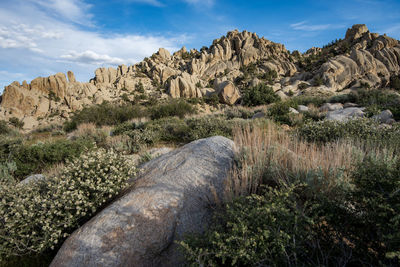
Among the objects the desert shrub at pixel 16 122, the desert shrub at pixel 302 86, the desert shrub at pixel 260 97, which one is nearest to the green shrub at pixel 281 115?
the desert shrub at pixel 260 97

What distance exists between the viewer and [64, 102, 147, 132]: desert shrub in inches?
690

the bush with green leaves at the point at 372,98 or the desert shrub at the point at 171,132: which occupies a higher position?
the bush with green leaves at the point at 372,98

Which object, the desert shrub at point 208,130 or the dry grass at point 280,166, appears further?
the desert shrub at point 208,130

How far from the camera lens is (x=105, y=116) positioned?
18172mm

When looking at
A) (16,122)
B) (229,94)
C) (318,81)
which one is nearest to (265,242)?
(229,94)

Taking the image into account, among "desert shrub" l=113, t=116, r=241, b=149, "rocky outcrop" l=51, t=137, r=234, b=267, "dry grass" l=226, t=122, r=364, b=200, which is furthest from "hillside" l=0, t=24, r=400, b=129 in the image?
"rocky outcrop" l=51, t=137, r=234, b=267

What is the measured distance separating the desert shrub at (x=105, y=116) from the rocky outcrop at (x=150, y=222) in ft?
51.5

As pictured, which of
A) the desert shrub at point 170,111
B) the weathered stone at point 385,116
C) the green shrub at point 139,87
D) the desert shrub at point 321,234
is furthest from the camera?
the green shrub at point 139,87

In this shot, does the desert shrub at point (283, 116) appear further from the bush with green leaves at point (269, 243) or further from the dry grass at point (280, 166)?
the bush with green leaves at point (269, 243)

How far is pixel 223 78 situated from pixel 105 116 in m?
41.5

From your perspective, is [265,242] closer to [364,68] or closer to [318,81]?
[318,81]

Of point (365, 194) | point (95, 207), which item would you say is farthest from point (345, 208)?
point (95, 207)

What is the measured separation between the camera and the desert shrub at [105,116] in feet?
57.5

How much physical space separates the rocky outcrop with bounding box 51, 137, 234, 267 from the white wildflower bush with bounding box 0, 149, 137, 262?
38 cm
